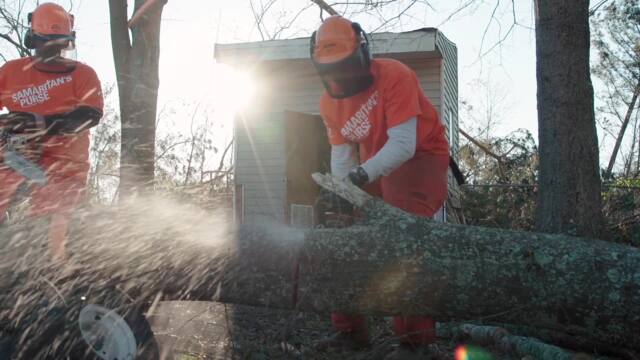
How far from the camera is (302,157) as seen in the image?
10.6 metres

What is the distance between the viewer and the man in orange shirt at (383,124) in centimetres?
379

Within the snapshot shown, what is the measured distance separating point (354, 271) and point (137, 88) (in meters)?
4.34

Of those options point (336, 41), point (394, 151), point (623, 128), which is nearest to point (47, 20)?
point (336, 41)

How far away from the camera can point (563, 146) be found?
3.95m

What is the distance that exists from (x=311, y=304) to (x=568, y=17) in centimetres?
242

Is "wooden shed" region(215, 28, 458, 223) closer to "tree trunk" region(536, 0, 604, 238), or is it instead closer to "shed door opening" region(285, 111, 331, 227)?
"shed door opening" region(285, 111, 331, 227)

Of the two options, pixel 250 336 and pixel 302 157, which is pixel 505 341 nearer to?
pixel 250 336

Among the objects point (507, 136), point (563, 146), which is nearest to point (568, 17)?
point (563, 146)

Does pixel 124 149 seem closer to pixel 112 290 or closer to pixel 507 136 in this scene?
pixel 112 290

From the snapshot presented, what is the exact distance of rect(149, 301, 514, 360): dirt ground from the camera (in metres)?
3.61

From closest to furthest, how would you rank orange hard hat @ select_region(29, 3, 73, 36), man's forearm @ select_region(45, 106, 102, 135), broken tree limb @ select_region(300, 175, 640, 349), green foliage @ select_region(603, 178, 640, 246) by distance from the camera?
1. broken tree limb @ select_region(300, 175, 640, 349)
2. man's forearm @ select_region(45, 106, 102, 135)
3. orange hard hat @ select_region(29, 3, 73, 36)
4. green foliage @ select_region(603, 178, 640, 246)

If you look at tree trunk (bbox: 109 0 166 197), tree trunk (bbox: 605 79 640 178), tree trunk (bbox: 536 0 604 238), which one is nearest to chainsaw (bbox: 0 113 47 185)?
tree trunk (bbox: 109 0 166 197)

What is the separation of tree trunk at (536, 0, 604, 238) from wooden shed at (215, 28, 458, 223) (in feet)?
19.4

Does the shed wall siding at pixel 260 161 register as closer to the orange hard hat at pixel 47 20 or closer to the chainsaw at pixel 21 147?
the orange hard hat at pixel 47 20
